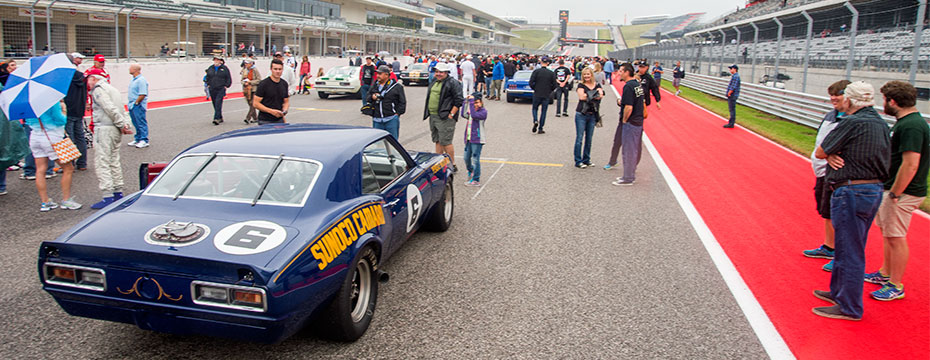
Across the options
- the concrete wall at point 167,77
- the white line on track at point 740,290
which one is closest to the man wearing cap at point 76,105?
the white line on track at point 740,290

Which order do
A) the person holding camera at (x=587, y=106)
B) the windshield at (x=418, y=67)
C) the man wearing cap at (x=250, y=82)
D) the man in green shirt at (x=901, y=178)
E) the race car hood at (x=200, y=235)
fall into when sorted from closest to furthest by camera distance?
1. the race car hood at (x=200, y=235)
2. the man in green shirt at (x=901, y=178)
3. the person holding camera at (x=587, y=106)
4. the man wearing cap at (x=250, y=82)
5. the windshield at (x=418, y=67)

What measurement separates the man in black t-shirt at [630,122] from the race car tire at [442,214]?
338cm

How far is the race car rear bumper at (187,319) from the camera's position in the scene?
310 cm

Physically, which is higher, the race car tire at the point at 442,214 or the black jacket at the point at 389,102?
the black jacket at the point at 389,102

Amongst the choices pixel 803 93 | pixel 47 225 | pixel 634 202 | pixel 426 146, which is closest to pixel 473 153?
pixel 634 202

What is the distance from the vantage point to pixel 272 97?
8531 millimetres

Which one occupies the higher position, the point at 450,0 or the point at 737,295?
the point at 450,0

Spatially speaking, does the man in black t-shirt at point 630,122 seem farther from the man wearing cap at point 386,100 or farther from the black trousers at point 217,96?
the black trousers at point 217,96

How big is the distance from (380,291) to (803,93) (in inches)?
611

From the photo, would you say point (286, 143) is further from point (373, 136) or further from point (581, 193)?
point (581, 193)

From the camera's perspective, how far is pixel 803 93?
642 inches

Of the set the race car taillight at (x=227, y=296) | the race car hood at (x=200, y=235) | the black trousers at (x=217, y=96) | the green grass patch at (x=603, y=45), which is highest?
the green grass patch at (x=603, y=45)

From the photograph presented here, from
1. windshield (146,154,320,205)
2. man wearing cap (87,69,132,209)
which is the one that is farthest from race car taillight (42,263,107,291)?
man wearing cap (87,69,132,209)

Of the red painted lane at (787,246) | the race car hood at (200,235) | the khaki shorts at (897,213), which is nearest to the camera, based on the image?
the race car hood at (200,235)
